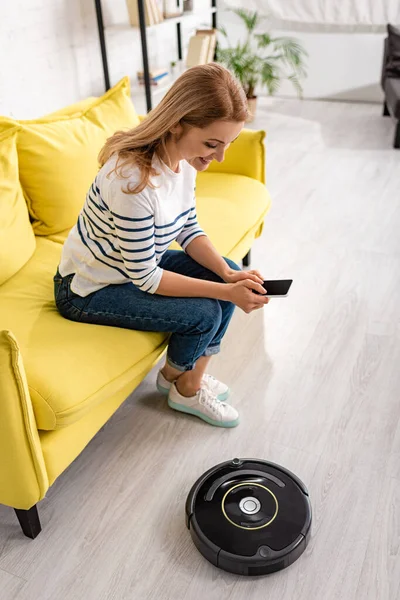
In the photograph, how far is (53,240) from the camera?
6.61 feet

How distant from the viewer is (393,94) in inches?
151

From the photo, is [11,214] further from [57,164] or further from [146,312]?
[146,312]

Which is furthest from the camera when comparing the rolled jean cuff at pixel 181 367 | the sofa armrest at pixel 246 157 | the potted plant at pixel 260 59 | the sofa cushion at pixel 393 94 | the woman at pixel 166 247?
the potted plant at pixel 260 59

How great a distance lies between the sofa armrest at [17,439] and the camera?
1.22 meters

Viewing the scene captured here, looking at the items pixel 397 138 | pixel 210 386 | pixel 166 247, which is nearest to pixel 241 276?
pixel 166 247

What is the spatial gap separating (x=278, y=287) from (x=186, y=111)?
517 mm

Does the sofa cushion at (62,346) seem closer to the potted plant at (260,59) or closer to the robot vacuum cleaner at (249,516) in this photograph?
the robot vacuum cleaner at (249,516)

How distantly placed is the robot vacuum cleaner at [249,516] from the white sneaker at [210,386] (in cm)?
33

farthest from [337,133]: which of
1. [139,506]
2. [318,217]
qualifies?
[139,506]

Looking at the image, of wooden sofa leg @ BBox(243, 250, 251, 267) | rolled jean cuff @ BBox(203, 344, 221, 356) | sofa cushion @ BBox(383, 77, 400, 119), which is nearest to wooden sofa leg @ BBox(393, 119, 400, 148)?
sofa cushion @ BBox(383, 77, 400, 119)

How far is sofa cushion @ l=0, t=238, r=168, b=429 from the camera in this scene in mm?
1349

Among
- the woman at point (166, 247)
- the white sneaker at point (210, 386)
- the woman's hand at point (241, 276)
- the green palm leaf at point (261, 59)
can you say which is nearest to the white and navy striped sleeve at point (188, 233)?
the woman at point (166, 247)

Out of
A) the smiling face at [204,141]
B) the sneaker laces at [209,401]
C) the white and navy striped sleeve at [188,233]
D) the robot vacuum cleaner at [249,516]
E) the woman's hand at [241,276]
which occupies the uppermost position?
the smiling face at [204,141]

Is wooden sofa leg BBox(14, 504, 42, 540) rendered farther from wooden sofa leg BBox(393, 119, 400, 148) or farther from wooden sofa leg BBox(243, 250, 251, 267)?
wooden sofa leg BBox(393, 119, 400, 148)
